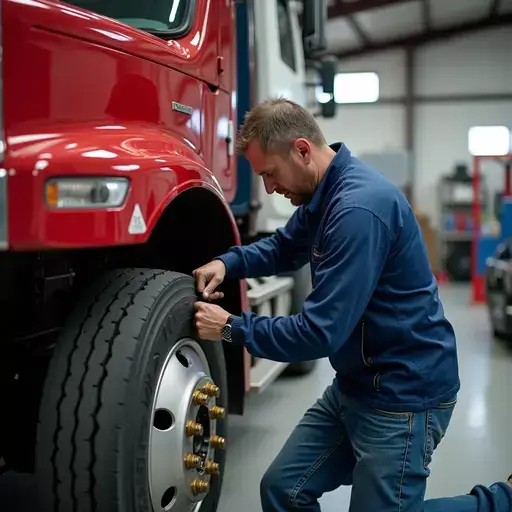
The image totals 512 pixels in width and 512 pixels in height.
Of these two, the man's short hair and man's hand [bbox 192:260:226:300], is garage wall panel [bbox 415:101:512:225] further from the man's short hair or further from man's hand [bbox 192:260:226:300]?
the man's short hair

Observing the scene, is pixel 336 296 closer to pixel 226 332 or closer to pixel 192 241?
pixel 226 332

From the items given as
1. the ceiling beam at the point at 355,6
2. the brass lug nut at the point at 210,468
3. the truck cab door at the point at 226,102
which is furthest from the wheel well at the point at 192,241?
the ceiling beam at the point at 355,6

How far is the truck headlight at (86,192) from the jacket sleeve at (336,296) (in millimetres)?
501

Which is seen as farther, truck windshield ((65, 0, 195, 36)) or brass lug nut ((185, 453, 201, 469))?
truck windshield ((65, 0, 195, 36))

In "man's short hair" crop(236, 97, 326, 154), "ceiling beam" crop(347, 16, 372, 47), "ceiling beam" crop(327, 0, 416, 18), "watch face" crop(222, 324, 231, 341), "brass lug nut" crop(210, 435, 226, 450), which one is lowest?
"brass lug nut" crop(210, 435, 226, 450)

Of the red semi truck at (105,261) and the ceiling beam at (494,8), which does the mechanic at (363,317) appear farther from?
the ceiling beam at (494,8)

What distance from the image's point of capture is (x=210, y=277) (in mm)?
2062

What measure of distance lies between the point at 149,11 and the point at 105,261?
2.86ft

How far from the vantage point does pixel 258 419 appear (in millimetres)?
3645

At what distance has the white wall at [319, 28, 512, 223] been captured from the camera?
13227mm

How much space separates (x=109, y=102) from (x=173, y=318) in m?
0.57

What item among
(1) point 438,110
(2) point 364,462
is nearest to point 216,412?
(2) point 364,462

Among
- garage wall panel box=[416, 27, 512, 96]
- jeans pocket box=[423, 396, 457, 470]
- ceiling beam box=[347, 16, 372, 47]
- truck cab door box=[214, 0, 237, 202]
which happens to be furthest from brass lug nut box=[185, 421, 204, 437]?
garage wall panel box=[416, 27, 512, 96]

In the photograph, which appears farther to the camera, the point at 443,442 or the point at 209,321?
the point at 443,442
